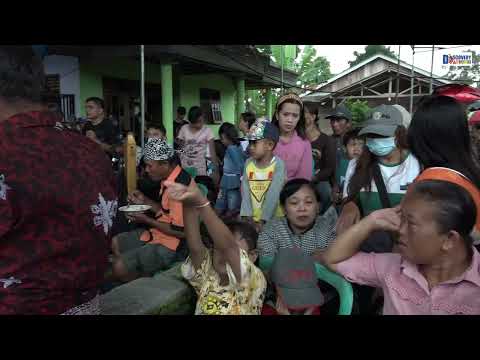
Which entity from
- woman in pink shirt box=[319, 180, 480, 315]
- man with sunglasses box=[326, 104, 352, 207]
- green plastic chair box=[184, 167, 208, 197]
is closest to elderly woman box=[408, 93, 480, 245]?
woman in pink shirt box=[319, 180, 480, 315]

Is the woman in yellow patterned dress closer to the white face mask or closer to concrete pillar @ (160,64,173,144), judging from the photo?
the white face mask

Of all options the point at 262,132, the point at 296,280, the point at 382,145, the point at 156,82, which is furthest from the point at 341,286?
the point at 156,82

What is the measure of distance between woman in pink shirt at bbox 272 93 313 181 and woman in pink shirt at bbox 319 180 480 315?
208 cm

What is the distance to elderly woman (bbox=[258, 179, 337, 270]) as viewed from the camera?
2.50 m

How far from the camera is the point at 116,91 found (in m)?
9.49

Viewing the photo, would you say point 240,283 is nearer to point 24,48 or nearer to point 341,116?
point 24,48

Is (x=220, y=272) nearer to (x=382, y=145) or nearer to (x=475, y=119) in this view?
(x=382, y=145)

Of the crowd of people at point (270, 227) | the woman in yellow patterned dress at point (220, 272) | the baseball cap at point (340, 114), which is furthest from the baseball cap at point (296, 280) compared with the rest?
the baseball cap at point (340, 114)

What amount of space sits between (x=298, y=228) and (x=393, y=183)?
65 cm

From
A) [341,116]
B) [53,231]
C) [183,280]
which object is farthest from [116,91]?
[53,231]

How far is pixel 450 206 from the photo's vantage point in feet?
4.36

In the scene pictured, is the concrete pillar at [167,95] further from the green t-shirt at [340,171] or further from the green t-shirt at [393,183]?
the green t-shirt at [393,183]

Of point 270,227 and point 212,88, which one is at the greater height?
point 212,88

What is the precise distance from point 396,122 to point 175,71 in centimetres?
885
